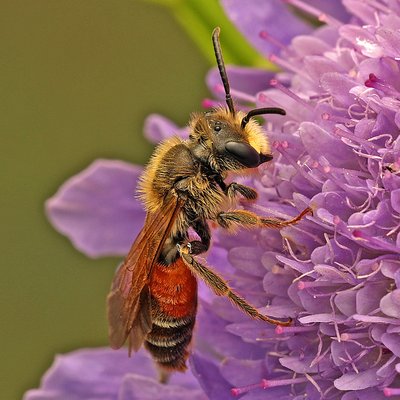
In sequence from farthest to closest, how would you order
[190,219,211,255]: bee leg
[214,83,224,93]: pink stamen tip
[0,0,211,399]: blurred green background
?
1. [0,0,211,399]: blurred green background
2. [214,83,224,93]: pink stamen tip
3. [190,219,211,255]: bee leg

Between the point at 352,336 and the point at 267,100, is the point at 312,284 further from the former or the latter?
the point at 267,100

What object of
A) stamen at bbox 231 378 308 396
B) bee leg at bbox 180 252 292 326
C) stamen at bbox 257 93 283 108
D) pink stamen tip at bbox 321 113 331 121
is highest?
stamen at bbox 257 93 283 108

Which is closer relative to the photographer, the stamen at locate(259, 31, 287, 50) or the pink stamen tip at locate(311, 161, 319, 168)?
the pink stamen tip at locate(311, 161, 319, 168)

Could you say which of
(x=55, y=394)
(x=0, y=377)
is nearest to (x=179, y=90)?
(x=0, y=377)

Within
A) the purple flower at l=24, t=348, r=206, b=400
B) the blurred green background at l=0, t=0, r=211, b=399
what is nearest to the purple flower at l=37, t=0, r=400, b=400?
the purple flower at l=24, t=348, r=206, b=400

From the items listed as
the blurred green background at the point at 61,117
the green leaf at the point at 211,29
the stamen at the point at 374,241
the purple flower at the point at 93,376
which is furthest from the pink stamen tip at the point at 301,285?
the blurred green background at the point at 61,117

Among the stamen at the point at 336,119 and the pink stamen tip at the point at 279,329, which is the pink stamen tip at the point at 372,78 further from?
the pink stamen tip at the point at 279,329

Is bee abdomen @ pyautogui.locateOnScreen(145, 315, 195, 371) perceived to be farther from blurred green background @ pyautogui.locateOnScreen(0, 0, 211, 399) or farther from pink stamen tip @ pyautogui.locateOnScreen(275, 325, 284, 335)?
blurred green background @ pyautogui.locateOnScreen(0, 0, 211, 399)
